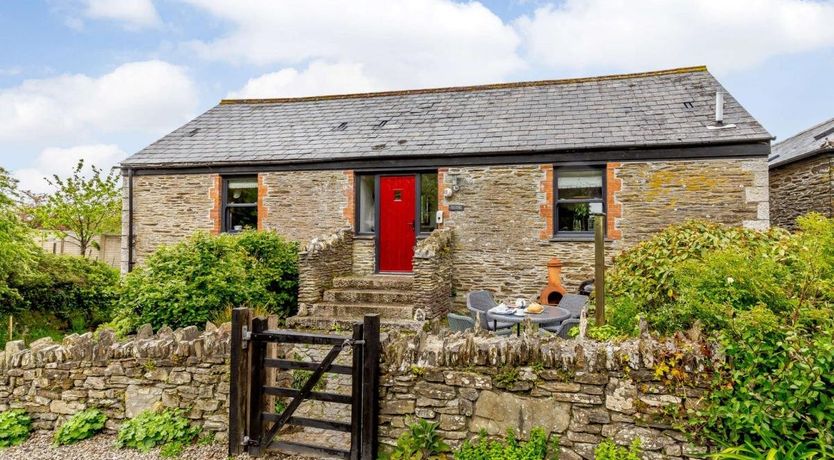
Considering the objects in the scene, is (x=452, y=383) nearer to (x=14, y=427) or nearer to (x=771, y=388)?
(x=771, y=388)

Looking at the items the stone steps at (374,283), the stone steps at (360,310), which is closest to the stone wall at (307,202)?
the stone steps at (374,283)

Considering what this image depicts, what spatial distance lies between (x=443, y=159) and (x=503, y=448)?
6.98m

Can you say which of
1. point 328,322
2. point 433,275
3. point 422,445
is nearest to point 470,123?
point 433,275

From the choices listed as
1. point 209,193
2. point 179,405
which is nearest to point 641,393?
point 179,405

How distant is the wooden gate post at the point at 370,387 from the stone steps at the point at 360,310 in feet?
14.0

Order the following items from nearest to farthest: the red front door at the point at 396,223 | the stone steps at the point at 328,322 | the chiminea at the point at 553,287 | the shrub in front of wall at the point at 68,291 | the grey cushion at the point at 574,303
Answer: the grey cushion at the point at 574,303 < the stone steps at the point at 328,322 < the shrub in front of wall at the point at 68,291 < the chiminea at the point at 553,287 < the red front door at the point at 396,223

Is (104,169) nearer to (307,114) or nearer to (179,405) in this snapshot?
(307,114)

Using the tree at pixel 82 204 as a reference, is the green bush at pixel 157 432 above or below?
below

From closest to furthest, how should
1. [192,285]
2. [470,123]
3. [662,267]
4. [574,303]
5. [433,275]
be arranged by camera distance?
1. [662,267]
2. [192,285]
3. [574,303]
4. [433,275]
5. [470,123]

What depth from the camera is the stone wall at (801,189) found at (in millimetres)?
10305

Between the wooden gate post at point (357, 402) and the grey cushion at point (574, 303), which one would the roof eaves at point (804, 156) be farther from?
the wooden gate post at point (357, 402)

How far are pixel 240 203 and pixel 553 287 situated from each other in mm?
7880

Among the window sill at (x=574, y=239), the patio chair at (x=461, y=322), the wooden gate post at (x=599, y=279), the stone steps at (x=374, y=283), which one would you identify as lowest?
the patio chair at (x=461, y=322)

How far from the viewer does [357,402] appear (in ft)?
12.9
